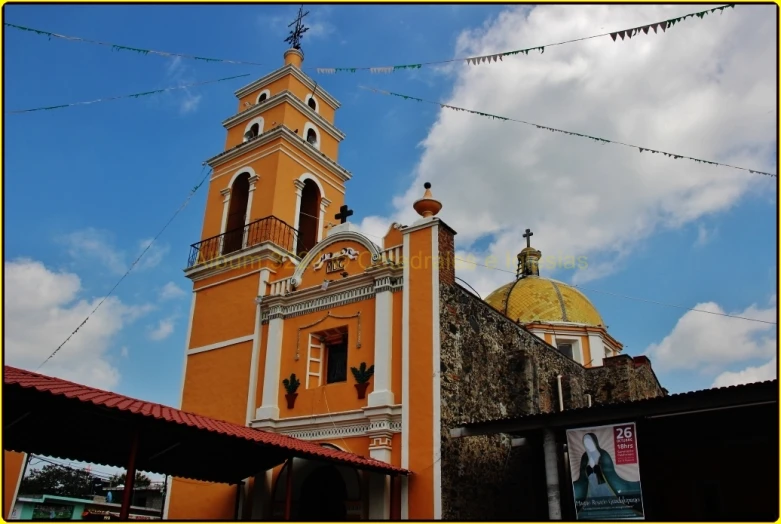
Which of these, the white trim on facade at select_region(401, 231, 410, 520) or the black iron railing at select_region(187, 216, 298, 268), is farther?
the black iron railing at select_region(187, 216, 298, 268)

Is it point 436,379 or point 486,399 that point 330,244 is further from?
point 486,399

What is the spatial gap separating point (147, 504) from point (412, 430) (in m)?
22.0

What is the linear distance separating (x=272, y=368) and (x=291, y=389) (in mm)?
776

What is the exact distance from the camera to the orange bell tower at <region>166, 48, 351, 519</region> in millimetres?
14594

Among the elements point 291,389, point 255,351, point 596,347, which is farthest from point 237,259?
point 596,347

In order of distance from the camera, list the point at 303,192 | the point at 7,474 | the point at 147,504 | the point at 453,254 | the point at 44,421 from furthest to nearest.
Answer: the point at 147,504 < the point at 303,192 < the point at 7,474 < the point at 453,254 < the point at 44,421

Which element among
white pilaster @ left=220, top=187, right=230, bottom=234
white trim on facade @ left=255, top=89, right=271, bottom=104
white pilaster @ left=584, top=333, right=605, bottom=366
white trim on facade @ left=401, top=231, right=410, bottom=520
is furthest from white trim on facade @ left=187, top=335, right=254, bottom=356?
white pilaster @ left=584, top=333, right=605, bottom=366

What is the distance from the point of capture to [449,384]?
1193 cm

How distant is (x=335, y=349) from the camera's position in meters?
14.0

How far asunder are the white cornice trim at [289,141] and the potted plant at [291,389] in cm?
649

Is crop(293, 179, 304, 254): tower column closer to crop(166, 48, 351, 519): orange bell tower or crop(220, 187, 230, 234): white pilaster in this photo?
crop(166, 48, 351, 519): orange bell tower

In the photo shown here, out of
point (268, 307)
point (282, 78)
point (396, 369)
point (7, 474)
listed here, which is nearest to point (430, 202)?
point (396, 369)

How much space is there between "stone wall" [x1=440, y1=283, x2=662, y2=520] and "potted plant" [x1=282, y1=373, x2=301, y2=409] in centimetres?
345

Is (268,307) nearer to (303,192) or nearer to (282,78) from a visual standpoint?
(303,192)
